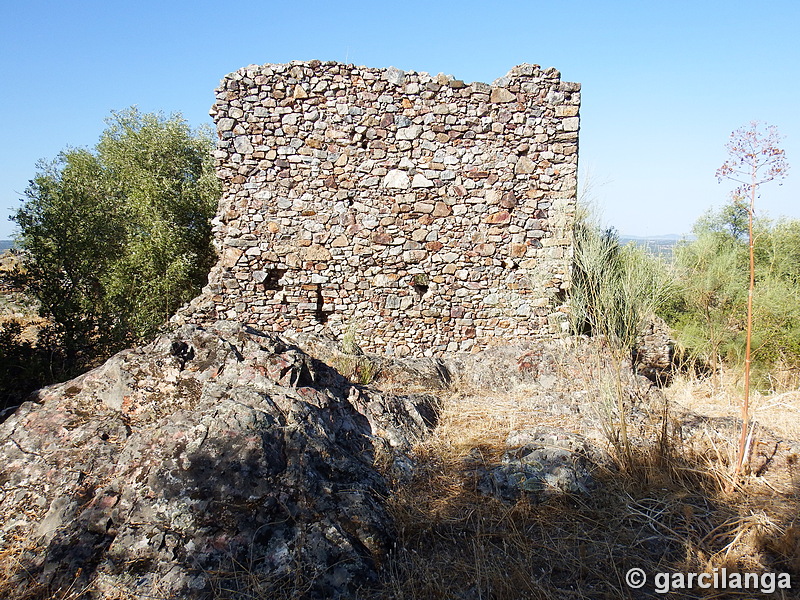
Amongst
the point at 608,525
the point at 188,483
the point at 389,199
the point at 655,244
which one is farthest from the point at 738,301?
the point at 188,483

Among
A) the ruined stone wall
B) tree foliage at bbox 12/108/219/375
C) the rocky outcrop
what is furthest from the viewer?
the ruined stone wall

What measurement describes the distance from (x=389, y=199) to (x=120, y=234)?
4783mm

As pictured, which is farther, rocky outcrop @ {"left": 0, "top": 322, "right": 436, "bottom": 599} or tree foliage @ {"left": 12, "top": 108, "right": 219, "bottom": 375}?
tree foliage @ {"left": 12, "top": 108, "right": 219, "bottom": 375}

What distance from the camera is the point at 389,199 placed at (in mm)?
6906

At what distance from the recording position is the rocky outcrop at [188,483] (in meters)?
2.43

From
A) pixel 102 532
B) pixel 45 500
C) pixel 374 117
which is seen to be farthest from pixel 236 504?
pixel 374 117

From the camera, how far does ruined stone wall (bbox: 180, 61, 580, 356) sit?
6.80m

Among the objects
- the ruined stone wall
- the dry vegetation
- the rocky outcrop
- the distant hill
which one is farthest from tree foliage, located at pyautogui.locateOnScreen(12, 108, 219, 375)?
the distant hill

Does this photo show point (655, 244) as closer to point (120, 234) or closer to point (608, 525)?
point (608, 525)

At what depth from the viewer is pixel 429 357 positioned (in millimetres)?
6938

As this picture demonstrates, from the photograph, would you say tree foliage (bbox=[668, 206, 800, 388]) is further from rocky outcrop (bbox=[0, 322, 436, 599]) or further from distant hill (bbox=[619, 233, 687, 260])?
rocky outcrop (bbox=[0, 322, 436, 599])

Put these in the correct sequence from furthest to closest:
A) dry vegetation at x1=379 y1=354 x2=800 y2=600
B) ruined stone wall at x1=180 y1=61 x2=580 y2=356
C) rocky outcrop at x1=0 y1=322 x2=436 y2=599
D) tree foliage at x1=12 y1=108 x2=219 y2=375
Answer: ruined stone wall at x1=180 y1=61 x2=580 y2=356
tree foliage at x1=12 y1=108 x2=219 y2=375
dry vegetation at x1=379 y1=354 x2=800 y2=600
rocky outcrop at x1=0 y1=322 x2=436 y2=599

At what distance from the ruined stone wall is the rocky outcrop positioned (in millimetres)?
3292

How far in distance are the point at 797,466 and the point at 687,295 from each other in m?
5.02
